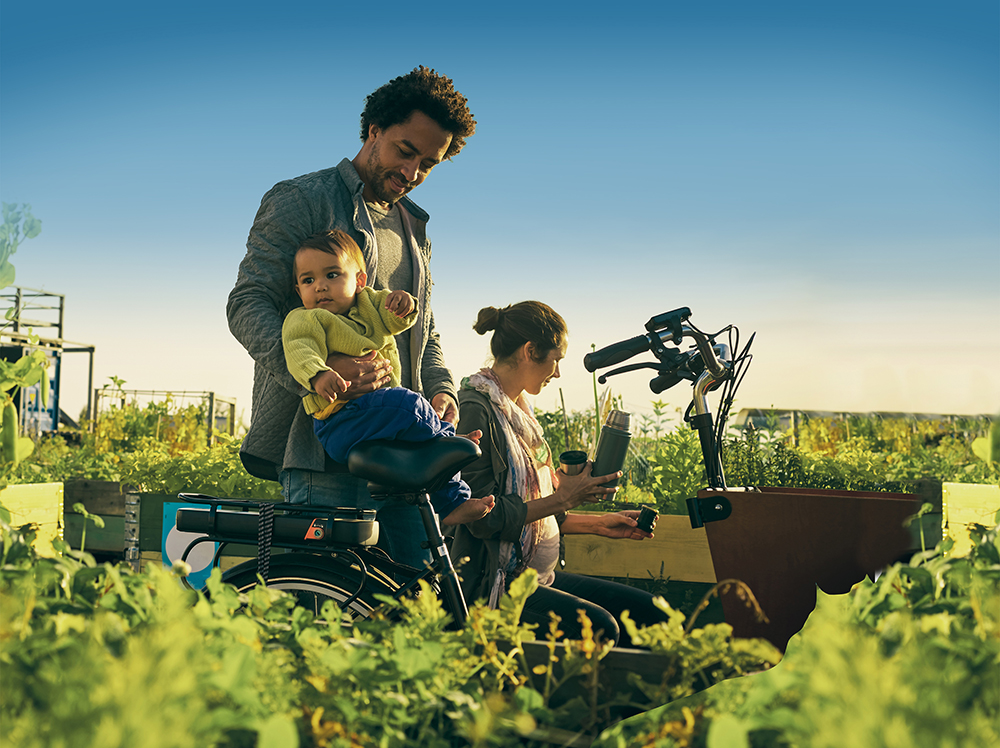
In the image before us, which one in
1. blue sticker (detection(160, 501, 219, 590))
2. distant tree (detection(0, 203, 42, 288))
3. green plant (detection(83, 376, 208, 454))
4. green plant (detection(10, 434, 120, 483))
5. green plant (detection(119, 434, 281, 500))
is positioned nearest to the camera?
distant tree (detection(0, 203, 42, 288))

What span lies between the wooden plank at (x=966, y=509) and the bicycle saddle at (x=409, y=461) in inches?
40.4

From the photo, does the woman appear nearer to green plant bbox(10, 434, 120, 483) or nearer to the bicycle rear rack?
the bicycle rear rack

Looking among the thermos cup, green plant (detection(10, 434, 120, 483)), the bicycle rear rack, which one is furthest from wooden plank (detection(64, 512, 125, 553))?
the thermos cup

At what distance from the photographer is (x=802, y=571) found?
1615mm

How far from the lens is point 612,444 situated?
2.26 m

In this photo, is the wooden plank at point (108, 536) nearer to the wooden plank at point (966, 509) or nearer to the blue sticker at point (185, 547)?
the blue sticker at point (185, 547)

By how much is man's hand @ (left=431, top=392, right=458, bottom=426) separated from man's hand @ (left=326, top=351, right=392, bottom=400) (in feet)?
1.38

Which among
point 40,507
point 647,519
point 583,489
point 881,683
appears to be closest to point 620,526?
point 647,519

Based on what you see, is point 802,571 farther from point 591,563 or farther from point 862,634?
point 591,563

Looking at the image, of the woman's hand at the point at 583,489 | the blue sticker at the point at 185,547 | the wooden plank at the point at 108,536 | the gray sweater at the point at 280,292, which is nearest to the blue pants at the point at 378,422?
the gray sweater at the point at 280,292

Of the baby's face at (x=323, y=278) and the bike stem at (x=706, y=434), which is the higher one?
the baby's face at (x=323, y=278)

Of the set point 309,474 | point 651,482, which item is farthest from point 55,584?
point 651,482

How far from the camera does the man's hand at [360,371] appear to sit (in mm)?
1946

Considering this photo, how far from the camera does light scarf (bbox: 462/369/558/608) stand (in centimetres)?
232
